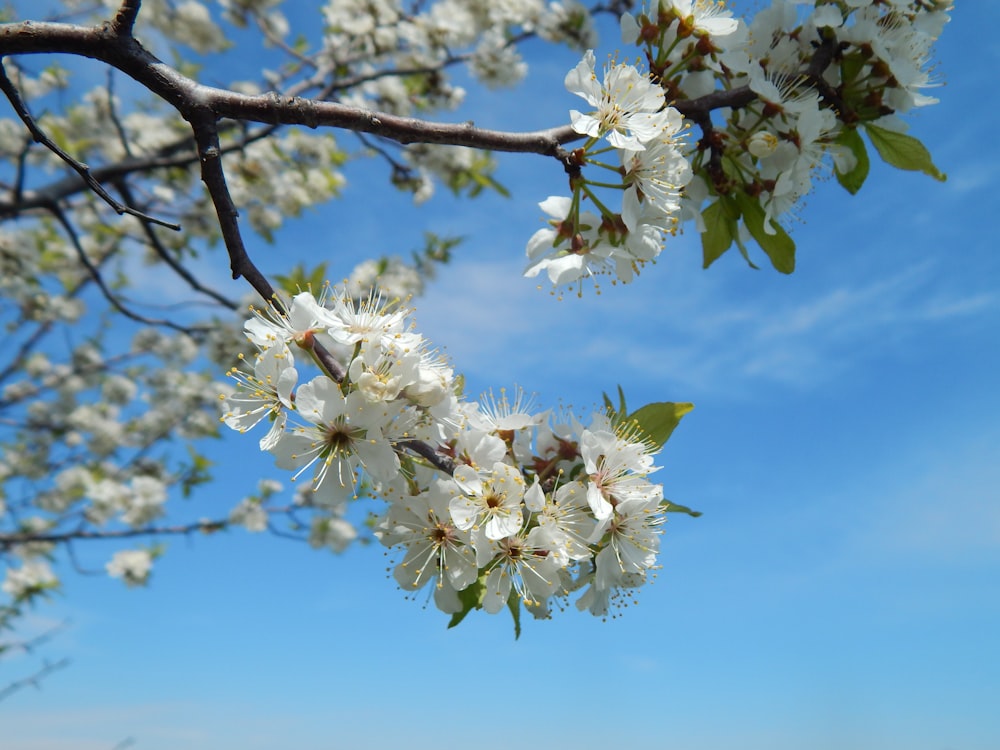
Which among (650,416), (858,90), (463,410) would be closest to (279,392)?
(463,410)

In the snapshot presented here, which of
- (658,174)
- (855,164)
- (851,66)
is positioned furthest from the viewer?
(855,164)

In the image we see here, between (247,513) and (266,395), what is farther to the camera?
(247,513)

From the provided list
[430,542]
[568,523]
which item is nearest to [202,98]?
[430,542]

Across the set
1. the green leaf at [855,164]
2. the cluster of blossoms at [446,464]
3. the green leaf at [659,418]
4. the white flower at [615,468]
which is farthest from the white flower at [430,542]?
the green leaf at [855,164]

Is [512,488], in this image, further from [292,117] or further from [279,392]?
[292,117]

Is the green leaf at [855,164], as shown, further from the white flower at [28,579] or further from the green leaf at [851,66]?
the white flower at [28,579]

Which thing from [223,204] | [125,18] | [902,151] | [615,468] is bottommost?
[615,468]

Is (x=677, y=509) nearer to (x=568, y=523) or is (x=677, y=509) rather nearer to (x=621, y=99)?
(x=568, y=523)
